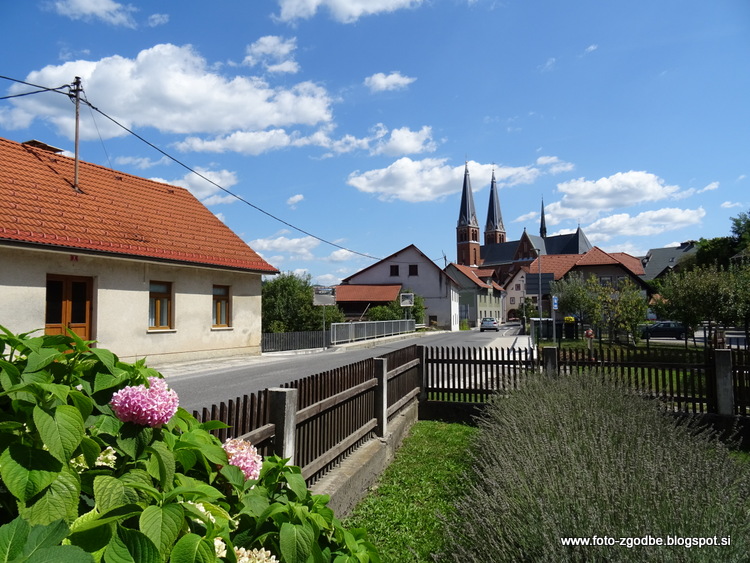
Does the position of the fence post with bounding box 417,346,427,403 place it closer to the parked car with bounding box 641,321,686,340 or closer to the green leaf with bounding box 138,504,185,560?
the green leaf with bounding box 138,504,185,560

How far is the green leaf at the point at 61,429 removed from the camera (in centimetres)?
146

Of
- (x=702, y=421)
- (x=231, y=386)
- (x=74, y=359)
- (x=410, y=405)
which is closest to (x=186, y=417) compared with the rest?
(x=74, y=359)

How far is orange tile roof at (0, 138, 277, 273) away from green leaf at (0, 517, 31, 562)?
14058 millimetres

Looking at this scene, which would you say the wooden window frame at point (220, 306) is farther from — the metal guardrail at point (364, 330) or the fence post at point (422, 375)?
the fence post at point (422, 375)

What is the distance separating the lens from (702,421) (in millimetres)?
8523

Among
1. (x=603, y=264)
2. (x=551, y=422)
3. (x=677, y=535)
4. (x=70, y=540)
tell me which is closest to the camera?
(x=70, y=540)

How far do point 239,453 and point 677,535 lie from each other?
86.4 inches

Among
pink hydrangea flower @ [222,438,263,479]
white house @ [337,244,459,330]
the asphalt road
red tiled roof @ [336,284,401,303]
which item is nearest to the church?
white house @ [337,244,459,330]

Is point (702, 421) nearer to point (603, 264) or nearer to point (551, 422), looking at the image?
point (551, 422)

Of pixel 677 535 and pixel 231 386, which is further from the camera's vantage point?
pixel 231 386

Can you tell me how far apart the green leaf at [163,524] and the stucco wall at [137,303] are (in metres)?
13.9

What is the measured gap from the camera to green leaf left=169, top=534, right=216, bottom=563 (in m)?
1.44

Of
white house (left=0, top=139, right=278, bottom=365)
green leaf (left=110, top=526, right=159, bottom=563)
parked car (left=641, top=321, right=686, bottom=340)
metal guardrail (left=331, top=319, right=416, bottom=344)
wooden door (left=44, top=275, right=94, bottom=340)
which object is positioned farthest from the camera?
parked car (left=641, top=321, right=686, bottom=340)

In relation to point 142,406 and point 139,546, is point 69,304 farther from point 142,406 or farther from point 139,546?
point 139,546
